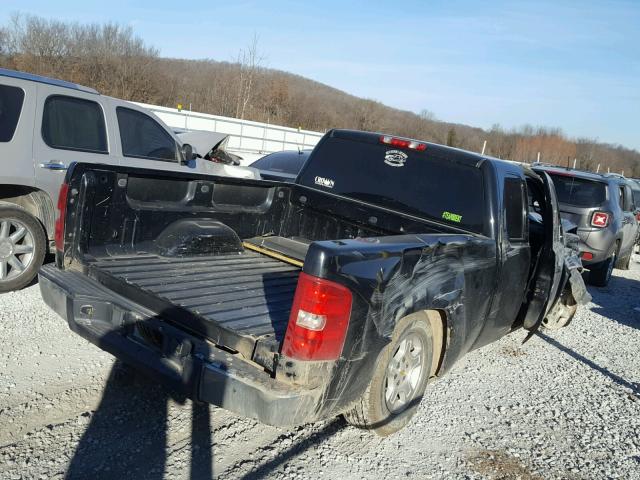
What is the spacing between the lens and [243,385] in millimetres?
2678

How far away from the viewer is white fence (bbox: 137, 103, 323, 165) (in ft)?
64.9

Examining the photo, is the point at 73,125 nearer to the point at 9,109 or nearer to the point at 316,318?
the point at 9,109

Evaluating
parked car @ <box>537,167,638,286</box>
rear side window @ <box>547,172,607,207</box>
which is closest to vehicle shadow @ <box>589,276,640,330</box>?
parked car @ <box>537,167,638,286</box>

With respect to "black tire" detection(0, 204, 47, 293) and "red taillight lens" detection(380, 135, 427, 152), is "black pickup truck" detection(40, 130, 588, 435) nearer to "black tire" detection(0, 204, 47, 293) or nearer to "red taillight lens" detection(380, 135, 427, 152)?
"red taillight lens" detection(380, 135, 427, 152)

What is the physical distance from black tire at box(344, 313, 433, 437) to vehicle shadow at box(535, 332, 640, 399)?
99.1 inches

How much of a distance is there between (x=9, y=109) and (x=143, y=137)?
1512 mm

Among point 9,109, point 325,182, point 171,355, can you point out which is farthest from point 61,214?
point 9,109

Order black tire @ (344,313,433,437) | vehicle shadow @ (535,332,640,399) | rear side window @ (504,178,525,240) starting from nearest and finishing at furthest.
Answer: black tire @ (344,313,433,437)
rear side window @ (504,178,525,240)
vehicle shadow @ (535,332,640,399)

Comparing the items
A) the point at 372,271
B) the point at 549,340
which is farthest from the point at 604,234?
the point at 372,271

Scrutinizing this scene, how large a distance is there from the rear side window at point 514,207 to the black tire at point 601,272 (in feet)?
19.4

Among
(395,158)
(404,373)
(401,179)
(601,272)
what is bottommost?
(601,272)

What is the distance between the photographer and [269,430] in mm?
3557

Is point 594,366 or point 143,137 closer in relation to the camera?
point 594,366

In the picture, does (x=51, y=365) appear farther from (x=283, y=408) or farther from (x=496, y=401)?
(x=496, y=401)
